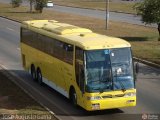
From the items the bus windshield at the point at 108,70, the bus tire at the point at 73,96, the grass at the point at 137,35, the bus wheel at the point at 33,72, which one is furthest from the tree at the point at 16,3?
the bus windshield at the point at 108,70

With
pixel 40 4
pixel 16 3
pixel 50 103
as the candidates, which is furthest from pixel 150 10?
pixel 16 3

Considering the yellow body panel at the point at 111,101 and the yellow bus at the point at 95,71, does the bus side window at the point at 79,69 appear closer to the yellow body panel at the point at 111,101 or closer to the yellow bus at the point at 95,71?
the yellow bus at the point at 95,71

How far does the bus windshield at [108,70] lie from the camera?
16.1 m

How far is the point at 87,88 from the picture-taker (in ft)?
52.7

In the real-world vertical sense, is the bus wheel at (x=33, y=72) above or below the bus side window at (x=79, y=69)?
below

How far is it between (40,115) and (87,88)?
1.82 meters

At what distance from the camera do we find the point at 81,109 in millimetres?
17219

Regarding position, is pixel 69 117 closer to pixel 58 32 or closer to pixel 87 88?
pixel 87 88

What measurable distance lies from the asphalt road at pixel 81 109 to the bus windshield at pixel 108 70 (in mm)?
999

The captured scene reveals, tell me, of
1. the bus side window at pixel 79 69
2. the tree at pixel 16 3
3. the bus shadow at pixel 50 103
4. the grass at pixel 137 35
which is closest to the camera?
the bus side window at pixel 79 69

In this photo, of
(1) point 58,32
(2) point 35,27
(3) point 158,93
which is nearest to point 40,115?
(1) point 58,32

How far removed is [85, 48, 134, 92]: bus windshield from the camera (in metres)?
16.1

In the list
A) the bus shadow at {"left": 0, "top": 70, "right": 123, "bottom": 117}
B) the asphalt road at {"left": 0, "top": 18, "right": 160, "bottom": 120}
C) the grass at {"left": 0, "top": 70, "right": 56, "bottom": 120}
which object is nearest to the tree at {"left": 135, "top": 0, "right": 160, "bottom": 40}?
the asphalt road at {"left": 0, "top": 18, "right": 160, "bottom": 120}

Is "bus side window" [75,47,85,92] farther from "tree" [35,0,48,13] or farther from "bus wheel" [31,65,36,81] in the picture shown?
"tree" [35,0,48,13]
